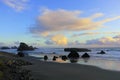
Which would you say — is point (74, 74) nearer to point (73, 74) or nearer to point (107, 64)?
point (73, 74)

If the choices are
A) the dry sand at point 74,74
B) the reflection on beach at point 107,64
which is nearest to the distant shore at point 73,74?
the dry sand at point 74,74

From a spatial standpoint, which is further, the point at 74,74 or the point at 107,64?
the point at 107,64

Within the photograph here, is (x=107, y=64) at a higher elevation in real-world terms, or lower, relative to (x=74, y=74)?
higher

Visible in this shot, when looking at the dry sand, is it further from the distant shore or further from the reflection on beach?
the reflection on beach

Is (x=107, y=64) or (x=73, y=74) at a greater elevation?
(x=107, y=64)

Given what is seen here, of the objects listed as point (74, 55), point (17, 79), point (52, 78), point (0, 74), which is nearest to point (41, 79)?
point (52, 78)

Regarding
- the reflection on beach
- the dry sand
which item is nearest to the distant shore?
the dry sand

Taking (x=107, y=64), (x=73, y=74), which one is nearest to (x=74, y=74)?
(x=73, y=74)

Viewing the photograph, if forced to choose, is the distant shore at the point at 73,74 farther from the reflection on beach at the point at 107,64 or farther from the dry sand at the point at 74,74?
the reflection on beach at the point at 107,64

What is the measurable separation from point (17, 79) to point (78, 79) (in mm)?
4834

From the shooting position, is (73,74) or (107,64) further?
(107,64)

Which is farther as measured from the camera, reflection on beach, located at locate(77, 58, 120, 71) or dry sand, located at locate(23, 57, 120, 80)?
reflection on beach, located at locate(77, 58, 120, 71)

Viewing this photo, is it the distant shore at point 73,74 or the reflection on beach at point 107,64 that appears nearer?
the distant shore at point 73,74

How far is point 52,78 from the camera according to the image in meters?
19.1
